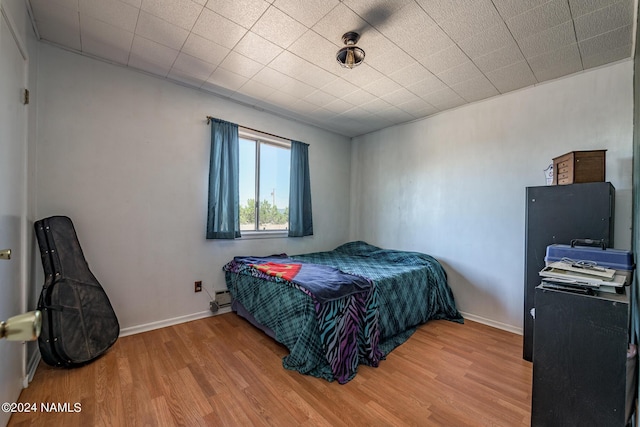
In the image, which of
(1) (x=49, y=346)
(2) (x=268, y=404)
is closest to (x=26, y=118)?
(1) (x=49, y=346)

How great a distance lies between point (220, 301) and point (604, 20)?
158 inches

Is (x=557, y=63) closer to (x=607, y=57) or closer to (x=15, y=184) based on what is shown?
(x=607, y=57)

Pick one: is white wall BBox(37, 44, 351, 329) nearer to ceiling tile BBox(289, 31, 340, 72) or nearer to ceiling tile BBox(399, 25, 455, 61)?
ceiling tile BBox(289, 31, 340, 72)

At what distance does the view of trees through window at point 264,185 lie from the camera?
330 centimetres

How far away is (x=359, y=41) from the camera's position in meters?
2.04

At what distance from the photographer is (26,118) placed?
181cm

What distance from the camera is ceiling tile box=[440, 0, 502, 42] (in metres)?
1.70

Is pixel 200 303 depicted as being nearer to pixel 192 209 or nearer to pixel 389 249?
pixel 192 209

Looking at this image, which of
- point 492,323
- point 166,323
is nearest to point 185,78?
point 166,323

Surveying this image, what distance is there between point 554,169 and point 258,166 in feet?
9.99

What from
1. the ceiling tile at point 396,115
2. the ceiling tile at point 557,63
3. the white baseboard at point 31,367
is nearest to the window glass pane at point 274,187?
the ceiling tile at point 396,115

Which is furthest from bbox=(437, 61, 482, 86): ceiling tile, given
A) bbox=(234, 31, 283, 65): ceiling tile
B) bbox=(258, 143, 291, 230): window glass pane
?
bbox=(258, 143, 291, 230): window glass pane

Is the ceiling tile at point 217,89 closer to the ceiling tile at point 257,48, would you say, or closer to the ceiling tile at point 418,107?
the ceiling tile at point 257,48

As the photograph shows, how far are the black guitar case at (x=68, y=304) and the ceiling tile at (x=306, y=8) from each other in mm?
2348
